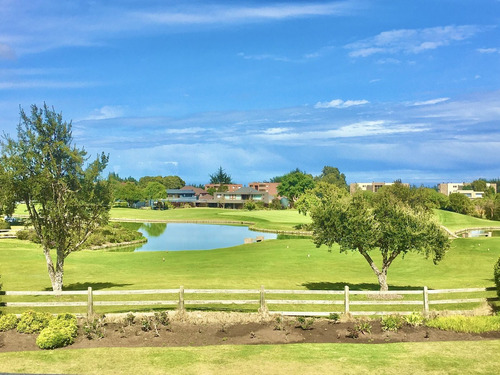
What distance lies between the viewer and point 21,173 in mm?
26797

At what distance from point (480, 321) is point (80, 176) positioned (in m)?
22.3

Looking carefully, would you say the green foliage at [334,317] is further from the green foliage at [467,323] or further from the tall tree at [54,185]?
the tall tree at [54,185]

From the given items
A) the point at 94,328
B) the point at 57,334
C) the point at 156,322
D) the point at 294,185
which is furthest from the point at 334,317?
the point at 294,185

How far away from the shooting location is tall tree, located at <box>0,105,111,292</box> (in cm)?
2669

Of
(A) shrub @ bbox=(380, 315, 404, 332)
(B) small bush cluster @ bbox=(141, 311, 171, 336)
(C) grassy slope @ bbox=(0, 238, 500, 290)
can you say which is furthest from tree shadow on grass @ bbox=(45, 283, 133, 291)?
(A) shrub @ bbox=(380, 315, 404, 332)

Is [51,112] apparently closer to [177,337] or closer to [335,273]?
[177,337]

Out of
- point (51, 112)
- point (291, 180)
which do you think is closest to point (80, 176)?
point (51, 112)

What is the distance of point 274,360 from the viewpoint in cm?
1677

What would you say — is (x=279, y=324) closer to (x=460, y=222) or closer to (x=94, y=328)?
(x=94, y=328)

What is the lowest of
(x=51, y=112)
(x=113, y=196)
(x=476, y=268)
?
(x=476, y=268)

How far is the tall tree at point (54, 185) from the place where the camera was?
87.6 ft

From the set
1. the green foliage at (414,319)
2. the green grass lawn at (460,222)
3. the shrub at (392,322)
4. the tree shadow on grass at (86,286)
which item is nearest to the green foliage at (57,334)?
the tree shadow on grass at (86,286)

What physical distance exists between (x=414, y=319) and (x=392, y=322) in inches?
52.4

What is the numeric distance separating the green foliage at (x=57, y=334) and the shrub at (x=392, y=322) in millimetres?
12773
